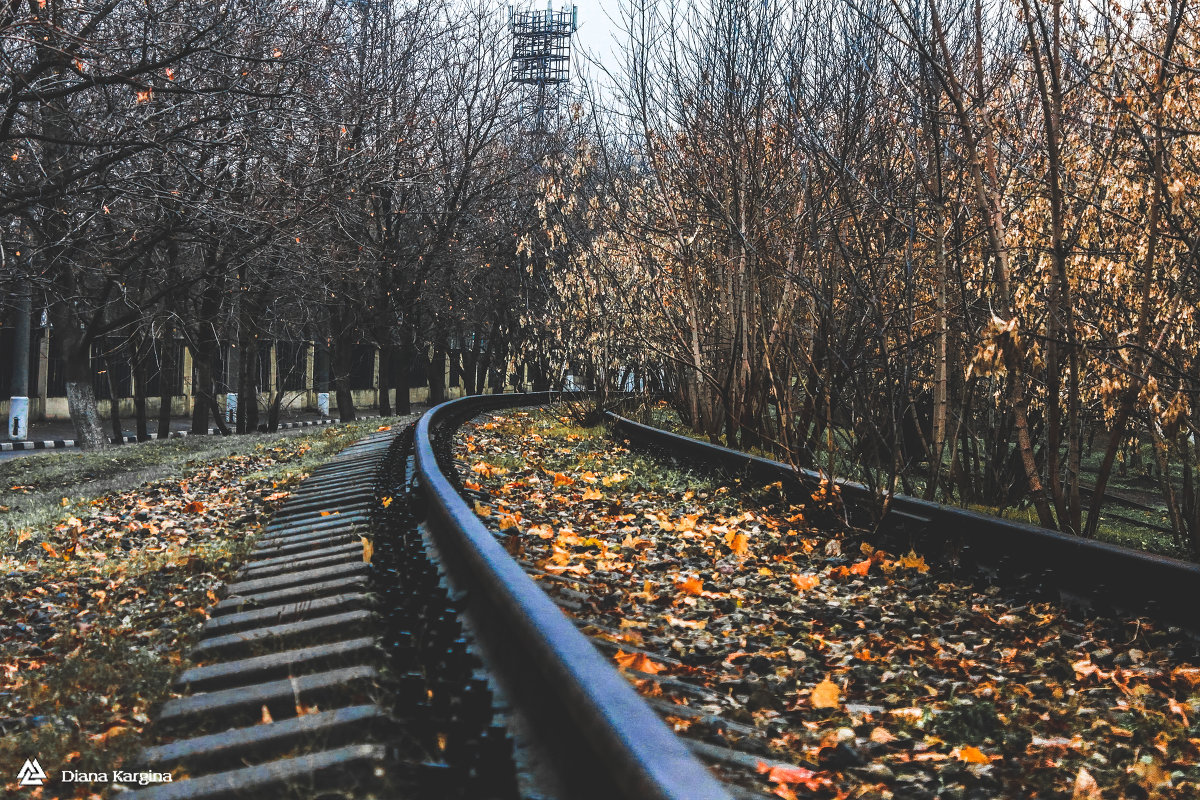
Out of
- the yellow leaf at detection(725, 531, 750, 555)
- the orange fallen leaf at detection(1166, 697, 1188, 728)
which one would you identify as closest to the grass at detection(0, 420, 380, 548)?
the yellow leaf at detection(725, 531, 750, 555)

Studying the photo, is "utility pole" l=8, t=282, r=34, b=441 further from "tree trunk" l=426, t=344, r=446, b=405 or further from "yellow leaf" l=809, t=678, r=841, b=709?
"yellow leaf" l=809, t=678, r=841, b=709

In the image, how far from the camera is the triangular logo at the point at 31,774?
3.03 m

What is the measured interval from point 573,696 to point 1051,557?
12.2 feet

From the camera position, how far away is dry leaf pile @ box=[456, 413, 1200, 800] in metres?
3.27

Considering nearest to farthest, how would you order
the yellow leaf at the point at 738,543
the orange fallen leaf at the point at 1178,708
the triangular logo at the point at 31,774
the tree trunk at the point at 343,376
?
the triangular logo at the point at 31,774 → the orange fallen leaf at the point at 1178,708 → the yellow leaf at the point at 738,543 → the tree trunk at the point at 343,376

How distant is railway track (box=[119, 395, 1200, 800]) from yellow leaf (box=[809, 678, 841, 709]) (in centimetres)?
7

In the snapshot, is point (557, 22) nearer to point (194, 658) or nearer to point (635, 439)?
point (635, 439)

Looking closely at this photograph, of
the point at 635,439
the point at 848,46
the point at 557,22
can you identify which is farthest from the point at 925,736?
the point at 557,22

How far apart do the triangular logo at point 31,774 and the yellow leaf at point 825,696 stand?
2.58 meters

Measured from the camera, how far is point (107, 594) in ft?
18.6

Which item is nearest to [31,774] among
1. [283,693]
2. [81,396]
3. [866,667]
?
[283,693]

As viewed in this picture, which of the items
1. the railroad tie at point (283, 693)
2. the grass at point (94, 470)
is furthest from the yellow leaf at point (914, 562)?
the grass at point (94, 470)

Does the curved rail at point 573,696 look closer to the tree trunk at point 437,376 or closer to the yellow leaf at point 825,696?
the yellow leaf at point 825,696

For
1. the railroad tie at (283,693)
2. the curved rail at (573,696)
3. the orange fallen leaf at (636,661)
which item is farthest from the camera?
the orange fallen leaf at (636,661)
